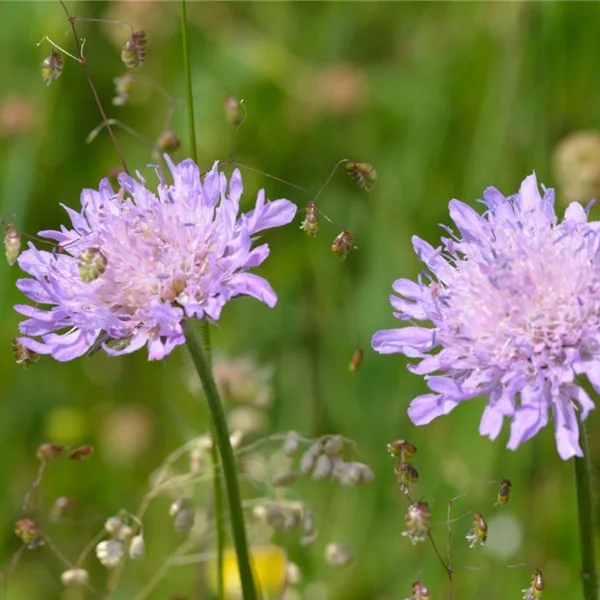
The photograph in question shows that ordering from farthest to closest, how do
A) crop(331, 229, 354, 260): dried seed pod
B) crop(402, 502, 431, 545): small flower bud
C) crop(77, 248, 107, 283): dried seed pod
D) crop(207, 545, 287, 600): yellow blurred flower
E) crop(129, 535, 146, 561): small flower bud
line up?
crop(207, 545, 287, 600): yellow blurred flower, crop(129, 535, 146, 561): small flower bud, crop(331, 229, 354, 260): dried seed pod, crop(77, 248, 107, 283): dried seed pod, crop(402, 502, 431, 545): small flower bud

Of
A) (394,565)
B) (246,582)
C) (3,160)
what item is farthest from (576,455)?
(3,160)

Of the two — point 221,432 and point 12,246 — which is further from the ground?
point 12,246

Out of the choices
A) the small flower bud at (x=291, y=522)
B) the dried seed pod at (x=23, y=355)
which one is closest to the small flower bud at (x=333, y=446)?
the small flower bud at (x=291, y=522)

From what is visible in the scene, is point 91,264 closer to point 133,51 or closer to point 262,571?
point 133,51

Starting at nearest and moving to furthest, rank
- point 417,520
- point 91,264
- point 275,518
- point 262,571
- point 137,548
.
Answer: point 417,520, point 91,264, point 137,548, point 275,518, point 262,571

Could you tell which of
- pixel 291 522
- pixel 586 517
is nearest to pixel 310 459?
pixel 291 522

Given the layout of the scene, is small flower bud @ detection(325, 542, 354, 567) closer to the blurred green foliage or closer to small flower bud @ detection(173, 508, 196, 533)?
small flower bud @ detection(173, 508, 196, 533)

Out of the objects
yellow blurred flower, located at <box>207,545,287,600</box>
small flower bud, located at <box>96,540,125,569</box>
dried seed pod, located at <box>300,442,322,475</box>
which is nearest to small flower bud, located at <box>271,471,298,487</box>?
dried seed pod, located at <box>300,442,322,475</box>
